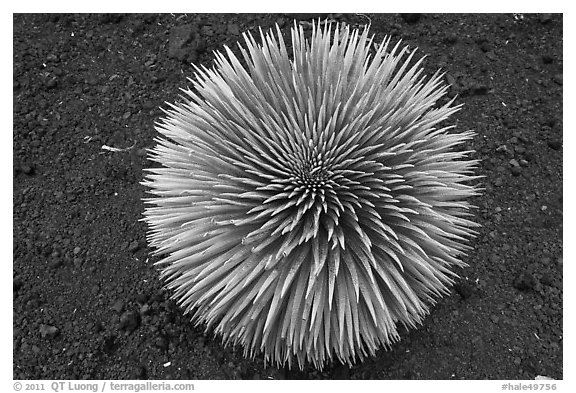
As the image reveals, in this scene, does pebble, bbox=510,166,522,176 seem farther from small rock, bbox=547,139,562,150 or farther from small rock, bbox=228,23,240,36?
small rock, bbox=228,23,240,36

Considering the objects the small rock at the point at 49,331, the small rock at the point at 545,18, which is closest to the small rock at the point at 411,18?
the small rock at the point at 545,18

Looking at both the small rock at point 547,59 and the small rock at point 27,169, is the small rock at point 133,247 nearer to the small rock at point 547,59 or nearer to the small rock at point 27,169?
the small rock at point 27,169

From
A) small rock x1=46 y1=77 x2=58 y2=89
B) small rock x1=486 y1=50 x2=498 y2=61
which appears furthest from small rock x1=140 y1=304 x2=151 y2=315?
small rock x1=486 y1=50 x2=498 y2=61

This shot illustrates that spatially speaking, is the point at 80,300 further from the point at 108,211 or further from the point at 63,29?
the point at 63,29

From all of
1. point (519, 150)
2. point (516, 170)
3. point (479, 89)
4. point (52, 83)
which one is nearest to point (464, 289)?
point (516, 170)

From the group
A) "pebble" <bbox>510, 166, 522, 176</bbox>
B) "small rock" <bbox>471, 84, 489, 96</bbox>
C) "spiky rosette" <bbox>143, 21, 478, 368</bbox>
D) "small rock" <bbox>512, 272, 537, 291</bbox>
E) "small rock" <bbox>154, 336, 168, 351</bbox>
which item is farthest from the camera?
"small rock" <bbox>471, 84, 489, 96</bbox>

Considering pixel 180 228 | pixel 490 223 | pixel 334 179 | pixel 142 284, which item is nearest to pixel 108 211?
pixel 142 284
